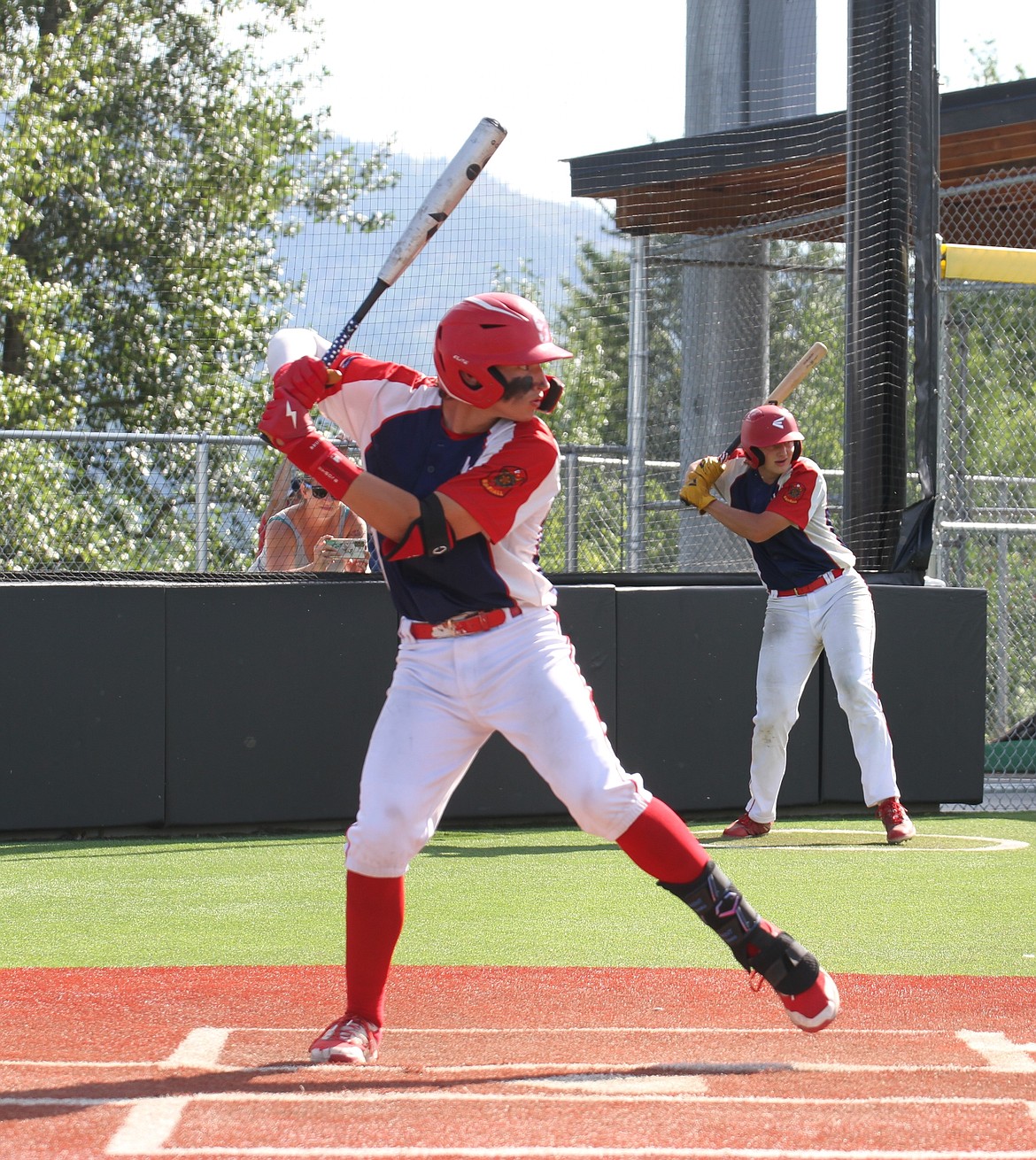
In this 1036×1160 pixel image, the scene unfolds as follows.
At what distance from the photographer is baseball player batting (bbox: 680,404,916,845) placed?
24.7 ft

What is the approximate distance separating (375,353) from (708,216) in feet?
10.4

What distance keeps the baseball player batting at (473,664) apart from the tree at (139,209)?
32.0 feet

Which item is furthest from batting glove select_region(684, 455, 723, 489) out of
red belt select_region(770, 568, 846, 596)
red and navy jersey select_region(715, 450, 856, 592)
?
red belt select_region(770, 568, 846, 596)

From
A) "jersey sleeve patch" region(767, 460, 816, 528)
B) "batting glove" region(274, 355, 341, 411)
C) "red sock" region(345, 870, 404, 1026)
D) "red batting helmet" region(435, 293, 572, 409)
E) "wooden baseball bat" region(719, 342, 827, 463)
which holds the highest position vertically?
"wooden baseball bat" region(719, 342, 827, 463)

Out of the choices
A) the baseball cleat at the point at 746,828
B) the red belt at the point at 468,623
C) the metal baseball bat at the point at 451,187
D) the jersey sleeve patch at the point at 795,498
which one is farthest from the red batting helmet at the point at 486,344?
the baseball cleat at the point at 746,828

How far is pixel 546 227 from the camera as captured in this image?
391 inches

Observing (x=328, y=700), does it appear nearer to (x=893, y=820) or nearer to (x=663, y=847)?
(x=893, y=820)

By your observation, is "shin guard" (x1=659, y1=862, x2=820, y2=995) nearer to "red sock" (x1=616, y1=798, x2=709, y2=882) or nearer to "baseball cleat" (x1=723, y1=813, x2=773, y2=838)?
"red sock" (x1=616, y1=798, x2=709, y2=882)

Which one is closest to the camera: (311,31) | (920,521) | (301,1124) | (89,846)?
(301,1124)

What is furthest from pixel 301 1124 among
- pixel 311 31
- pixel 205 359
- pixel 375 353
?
pixel 311 31

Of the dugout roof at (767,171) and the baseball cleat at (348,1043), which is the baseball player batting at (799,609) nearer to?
the dugout roof at (767,171)

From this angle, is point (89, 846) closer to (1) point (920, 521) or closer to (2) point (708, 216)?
(1) point (920, 521)

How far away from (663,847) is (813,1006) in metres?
0.50

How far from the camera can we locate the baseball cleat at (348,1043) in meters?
3.44
